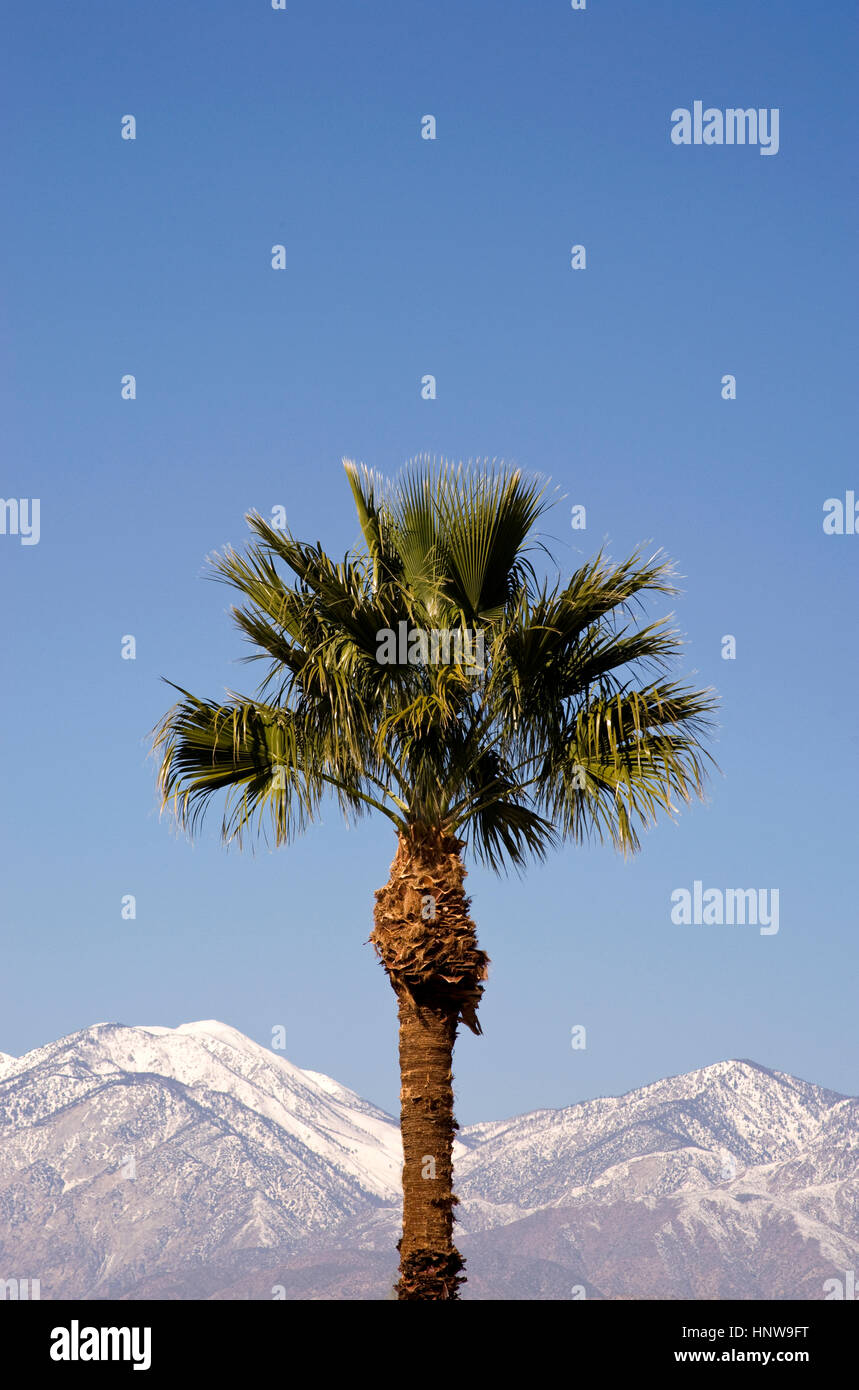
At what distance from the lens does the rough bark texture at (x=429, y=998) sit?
1512 centimetres

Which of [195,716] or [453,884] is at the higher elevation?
[195,716]

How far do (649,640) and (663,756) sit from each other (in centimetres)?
136

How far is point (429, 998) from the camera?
15594 millimetres

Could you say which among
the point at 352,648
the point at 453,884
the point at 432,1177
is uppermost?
the point at 352,648

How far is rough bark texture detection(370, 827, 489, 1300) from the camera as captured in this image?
1512 cm
